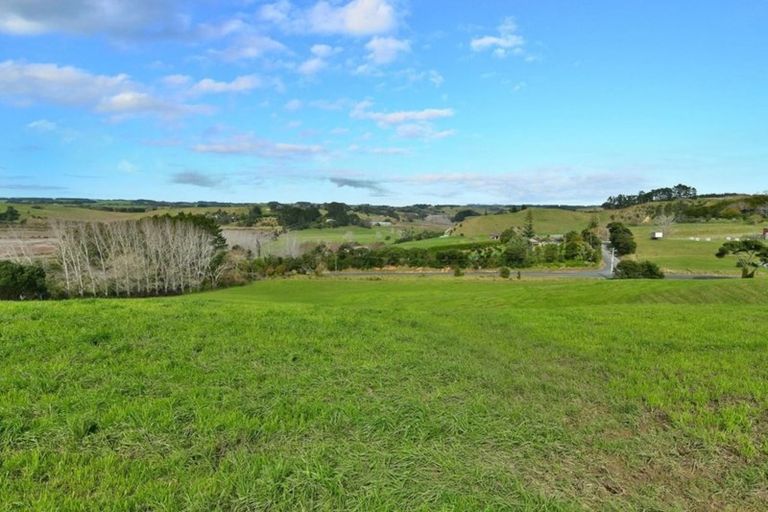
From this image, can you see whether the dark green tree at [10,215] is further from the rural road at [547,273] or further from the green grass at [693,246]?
the green grass at [693,246]

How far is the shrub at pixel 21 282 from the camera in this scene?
52.8 metres

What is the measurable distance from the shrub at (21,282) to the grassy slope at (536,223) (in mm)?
97317

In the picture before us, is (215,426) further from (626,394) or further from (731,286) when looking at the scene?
(731,286)

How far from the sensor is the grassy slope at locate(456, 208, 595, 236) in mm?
135500

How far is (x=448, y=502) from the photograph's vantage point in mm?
3572

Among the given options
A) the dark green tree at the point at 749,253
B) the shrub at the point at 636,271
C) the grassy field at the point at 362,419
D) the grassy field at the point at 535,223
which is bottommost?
the shrub at the point at 636,271

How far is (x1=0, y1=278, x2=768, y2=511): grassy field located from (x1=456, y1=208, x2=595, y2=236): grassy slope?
12436cm

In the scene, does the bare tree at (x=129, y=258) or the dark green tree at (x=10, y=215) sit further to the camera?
the dark green tree at (x=10, y=215)

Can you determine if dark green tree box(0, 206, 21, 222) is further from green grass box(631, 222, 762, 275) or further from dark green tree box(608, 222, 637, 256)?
green grass box(631, 222, 762, 275)

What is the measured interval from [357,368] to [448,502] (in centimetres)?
381

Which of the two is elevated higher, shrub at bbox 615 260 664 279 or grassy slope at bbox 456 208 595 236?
grassy slope at bbox 456 208 595 236

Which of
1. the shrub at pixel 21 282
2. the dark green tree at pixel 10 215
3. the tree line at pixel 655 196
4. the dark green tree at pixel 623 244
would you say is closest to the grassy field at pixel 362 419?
the shrub at pixel 21 282

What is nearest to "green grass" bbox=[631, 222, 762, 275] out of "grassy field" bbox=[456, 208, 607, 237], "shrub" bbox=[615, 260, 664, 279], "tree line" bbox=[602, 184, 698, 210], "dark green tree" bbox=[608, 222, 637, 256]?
"dark green tree" bbox=[608, 222, 637, 256]

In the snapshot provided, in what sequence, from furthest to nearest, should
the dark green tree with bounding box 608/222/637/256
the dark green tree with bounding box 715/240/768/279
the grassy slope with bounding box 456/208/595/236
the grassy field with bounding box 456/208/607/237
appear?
1. the grassy slope with bounding box 456/208/595/236
2. the grassy field with bounding box 456/208/607/237
3. the dark green tree with bounding box 608/222/637/256
4. the dark green tree with bounding box 715/240/768/279
